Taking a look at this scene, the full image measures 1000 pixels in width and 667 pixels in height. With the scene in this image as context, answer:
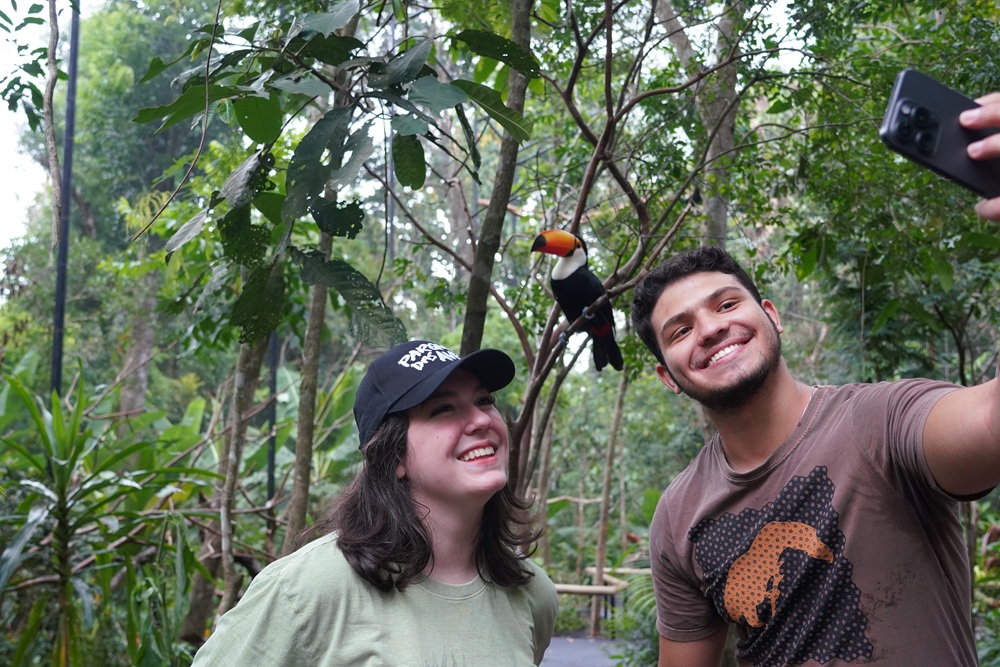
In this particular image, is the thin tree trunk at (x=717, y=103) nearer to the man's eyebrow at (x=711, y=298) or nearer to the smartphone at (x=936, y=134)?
the man's eyebrow at (x=711, y=298)

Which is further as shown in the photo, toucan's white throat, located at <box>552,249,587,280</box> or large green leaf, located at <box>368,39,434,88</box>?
toucan's white throat, located at <box>552,249,587,280</box>

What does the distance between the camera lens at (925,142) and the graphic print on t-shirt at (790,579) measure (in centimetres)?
58

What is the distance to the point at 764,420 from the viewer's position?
124 cm

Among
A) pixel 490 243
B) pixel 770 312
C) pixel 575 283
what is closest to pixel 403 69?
pixel 490 243

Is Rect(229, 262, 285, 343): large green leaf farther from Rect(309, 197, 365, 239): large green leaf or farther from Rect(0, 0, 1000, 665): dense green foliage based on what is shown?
Rect(309, 197, 365, 239): large green leaf

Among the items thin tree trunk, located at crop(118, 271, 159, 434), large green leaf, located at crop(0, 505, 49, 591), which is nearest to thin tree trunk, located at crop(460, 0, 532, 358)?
large green leaf, located at crop(0, 505, 49, 591)

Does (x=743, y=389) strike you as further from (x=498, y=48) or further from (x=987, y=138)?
(x=498, y=48)

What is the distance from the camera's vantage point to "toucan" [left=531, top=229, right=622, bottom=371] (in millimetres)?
3234

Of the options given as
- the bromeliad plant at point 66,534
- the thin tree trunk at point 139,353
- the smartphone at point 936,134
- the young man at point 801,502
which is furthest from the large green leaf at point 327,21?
the thin tree trunk at point 139,353

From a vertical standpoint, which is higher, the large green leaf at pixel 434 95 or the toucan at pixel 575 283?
the large green leaf at pixel 434 95

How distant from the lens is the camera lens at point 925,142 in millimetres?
720

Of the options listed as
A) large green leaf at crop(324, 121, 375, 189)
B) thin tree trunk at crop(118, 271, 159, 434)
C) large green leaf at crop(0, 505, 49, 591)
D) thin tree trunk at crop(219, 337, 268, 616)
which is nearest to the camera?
large green leaf at crop(324, 121, 375, 189)

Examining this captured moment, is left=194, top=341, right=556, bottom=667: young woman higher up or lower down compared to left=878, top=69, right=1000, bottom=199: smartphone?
lower down

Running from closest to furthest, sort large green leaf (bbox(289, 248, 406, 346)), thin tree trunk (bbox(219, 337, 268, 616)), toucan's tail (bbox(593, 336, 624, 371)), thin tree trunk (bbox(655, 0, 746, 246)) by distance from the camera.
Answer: large green leaf (bbox(289, 248, 406, 346))
thin tree trunk (bbox(219, 337, 268, 616))
thin tree trunk (bbox(655, 0, 746, 246))
toucan's tail (bbox(593, 336, 624, 371))
